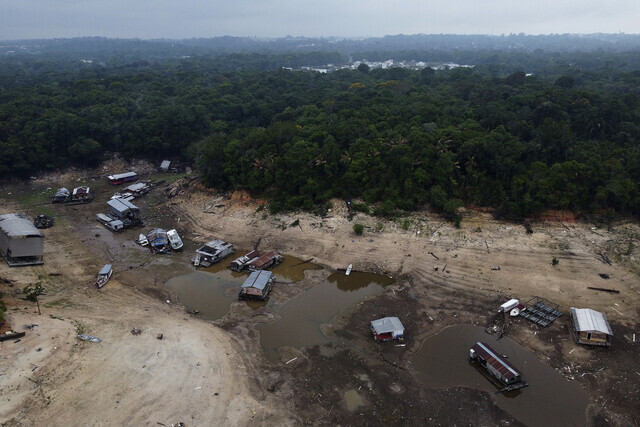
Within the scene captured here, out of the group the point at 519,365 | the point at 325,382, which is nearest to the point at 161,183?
the point at 325,382

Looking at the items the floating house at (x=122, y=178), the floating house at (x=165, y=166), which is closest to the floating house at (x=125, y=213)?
the floating house at (x=122, y=178)

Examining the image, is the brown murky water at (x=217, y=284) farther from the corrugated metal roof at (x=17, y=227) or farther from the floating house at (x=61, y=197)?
the floating house at (x=61, y=197)

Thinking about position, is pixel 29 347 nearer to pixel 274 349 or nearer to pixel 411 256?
pixel 274 349

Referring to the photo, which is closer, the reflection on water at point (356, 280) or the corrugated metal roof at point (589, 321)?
the corrugated metal roof at point (589, 321)

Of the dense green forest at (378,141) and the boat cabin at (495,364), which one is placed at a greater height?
the dense green forest at (378,141)

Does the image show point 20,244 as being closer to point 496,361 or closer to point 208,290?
point 208,290

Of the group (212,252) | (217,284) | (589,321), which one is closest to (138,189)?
(212,252)

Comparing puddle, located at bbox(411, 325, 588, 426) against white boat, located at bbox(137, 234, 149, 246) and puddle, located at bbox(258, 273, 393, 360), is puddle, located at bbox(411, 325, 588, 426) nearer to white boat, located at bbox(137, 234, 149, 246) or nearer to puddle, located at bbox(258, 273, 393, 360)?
puddle, located at bbox(258, 273, 393, 360)
